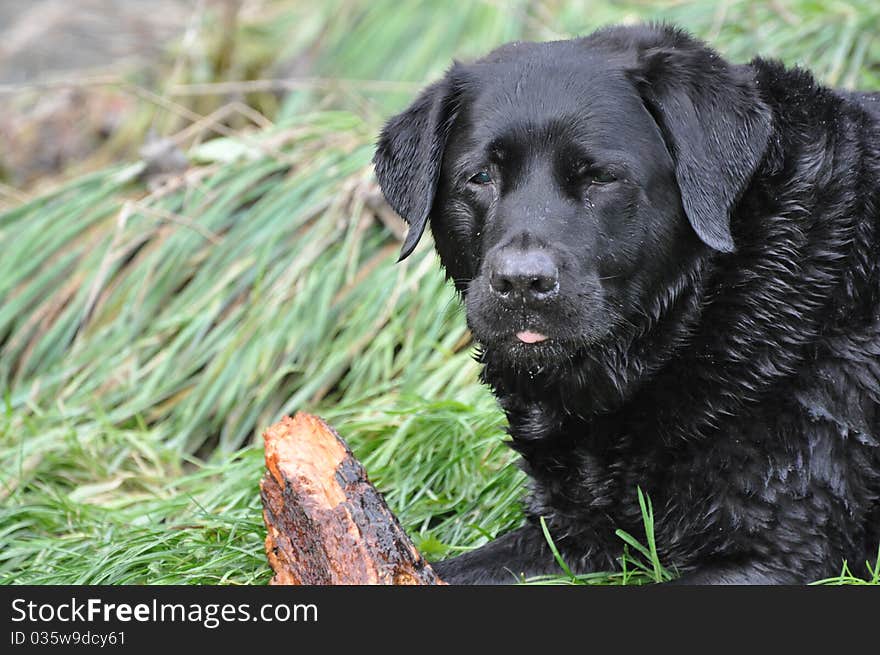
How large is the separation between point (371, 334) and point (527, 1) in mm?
3091

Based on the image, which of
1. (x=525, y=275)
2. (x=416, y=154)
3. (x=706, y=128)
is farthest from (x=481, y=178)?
(x=706, y=128)

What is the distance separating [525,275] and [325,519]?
2.43 ft

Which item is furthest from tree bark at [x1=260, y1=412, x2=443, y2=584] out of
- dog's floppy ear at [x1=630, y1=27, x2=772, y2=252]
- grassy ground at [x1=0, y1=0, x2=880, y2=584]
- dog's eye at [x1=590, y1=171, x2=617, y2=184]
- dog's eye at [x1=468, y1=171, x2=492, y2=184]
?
dog's floppy ear at [x1=630, y1=27, x2=772, y2=252]

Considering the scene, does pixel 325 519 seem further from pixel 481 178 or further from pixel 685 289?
pixel 685 289

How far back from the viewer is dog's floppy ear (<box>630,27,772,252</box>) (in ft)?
10.0

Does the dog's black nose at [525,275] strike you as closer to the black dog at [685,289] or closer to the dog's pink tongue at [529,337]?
the black dog at [685,289]

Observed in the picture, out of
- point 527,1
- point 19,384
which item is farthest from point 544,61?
point 527,1

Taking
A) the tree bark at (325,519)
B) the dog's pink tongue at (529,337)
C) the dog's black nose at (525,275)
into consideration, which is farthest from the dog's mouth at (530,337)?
the tree bark at (325,519)

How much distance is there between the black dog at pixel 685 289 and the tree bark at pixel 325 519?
1.69 feet

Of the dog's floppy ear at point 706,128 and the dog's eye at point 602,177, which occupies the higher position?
the dog's floppy ear at point 706,128

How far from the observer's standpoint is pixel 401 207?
3.50 m

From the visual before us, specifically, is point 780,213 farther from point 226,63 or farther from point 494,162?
point 226,63

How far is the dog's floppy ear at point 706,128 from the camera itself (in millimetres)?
3059

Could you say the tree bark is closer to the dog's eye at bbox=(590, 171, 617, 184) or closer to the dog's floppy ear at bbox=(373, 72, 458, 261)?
the dog's floppy ear at bbox=(373, 72, 458, 261)
